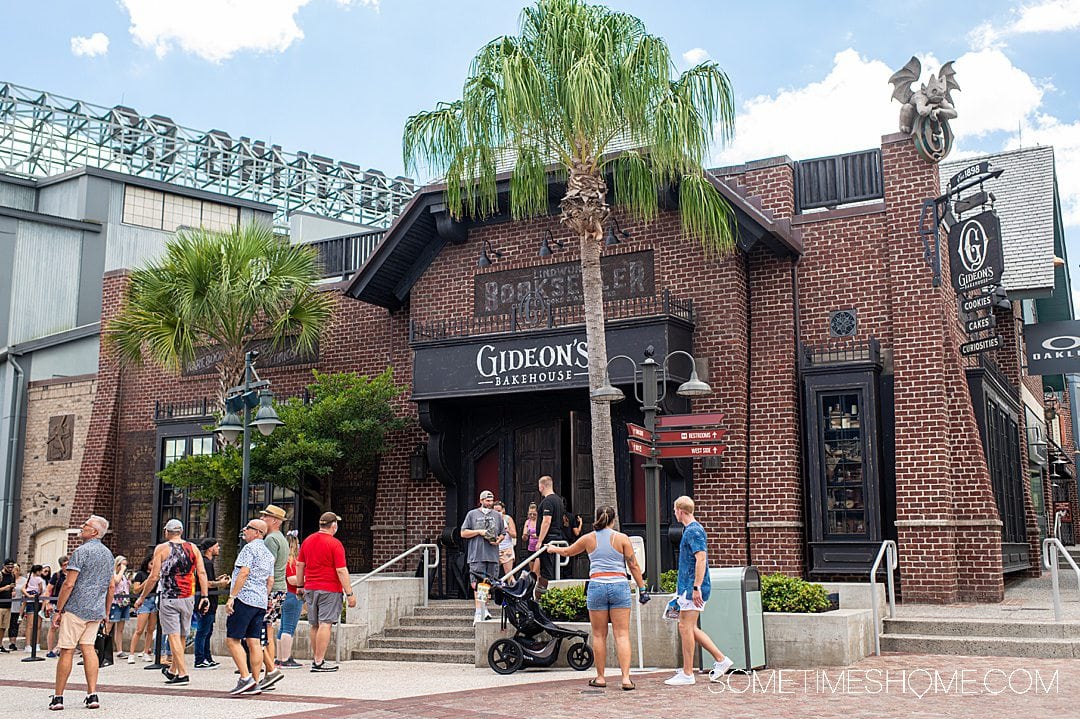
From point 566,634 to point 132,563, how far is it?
13.5 metres

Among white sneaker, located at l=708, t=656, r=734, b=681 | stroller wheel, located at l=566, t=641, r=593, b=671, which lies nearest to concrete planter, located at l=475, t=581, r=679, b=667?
stroller wheel, located at l=566, t=641, r=593, b=671

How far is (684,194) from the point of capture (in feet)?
46.8

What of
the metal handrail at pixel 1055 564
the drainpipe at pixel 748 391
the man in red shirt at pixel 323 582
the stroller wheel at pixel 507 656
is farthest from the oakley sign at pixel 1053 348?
the man in red shirt at pixel 323 582

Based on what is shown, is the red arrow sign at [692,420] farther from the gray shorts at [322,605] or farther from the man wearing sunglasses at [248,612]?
the man wearing sunglasses at [248,612]

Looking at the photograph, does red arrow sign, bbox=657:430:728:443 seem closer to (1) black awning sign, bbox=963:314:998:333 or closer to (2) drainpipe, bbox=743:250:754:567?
(2) drainpipe, bbox=743:250:754:567

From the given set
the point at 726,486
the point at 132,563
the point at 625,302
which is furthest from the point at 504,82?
the point at 132,563

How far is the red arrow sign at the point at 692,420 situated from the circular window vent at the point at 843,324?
4087 millimetres

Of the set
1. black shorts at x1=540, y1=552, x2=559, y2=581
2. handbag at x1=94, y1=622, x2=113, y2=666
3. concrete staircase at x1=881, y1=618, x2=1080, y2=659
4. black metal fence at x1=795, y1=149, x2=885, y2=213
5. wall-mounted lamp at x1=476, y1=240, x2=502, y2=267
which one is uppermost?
black metal fence at x1=795, y1=149, x2=885, y2=213

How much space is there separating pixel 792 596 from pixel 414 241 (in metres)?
9.48

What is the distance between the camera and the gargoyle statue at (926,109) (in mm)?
15453

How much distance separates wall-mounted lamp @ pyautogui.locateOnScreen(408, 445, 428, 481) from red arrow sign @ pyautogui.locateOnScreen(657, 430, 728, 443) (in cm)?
658

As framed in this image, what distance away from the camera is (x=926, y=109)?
50.5ft

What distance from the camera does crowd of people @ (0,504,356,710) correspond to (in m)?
9.62

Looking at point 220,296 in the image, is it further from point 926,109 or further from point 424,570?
point 926,109
